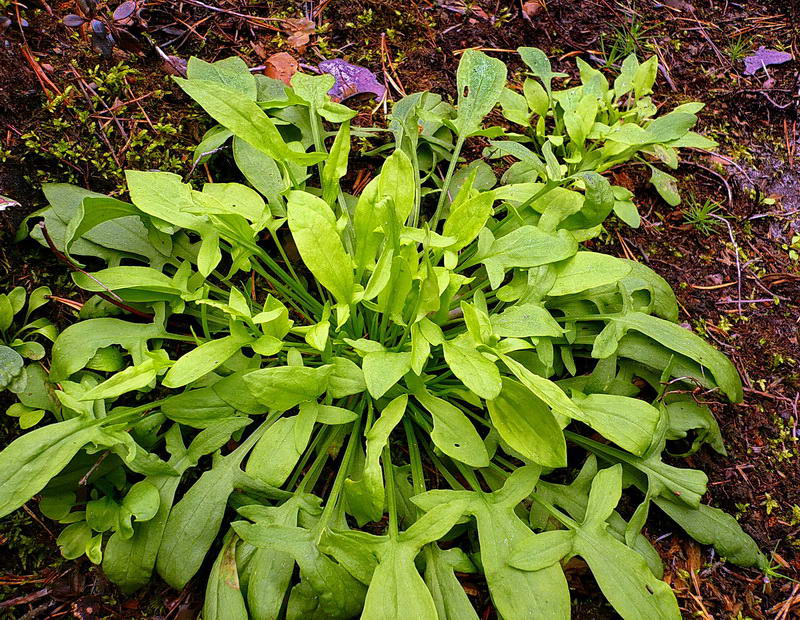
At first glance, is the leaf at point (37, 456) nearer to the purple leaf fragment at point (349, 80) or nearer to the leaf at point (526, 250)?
the leaf at point (526, 250)

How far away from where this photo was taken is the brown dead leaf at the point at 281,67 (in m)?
2.09

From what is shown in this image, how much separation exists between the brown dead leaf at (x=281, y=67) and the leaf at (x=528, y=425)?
1351 millimetres

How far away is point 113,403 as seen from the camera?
161cm

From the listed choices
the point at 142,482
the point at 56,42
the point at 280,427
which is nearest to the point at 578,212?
the point at 280,427

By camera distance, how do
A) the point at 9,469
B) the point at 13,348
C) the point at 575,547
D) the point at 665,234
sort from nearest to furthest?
the point at 9,469 < the point at 575,547 < the point at 13,348 < the point at 665,234

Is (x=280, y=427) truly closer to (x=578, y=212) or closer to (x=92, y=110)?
(x=578, y=212)

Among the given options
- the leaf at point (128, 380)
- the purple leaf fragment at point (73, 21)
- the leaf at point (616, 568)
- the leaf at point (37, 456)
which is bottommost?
the leaf at point (616, 568)

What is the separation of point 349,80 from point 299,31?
26 centimetres

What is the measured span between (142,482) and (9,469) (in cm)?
27

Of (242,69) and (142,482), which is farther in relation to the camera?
(242,69)

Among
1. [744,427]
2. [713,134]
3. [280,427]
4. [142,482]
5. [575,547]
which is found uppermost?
[713,134]

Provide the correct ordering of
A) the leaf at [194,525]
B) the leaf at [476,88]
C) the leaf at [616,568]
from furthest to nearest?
the leaf at [476,88], the leaf at [194,525], the leaf at [616,568]

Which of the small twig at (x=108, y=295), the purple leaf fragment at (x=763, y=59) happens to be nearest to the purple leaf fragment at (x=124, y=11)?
the small twig at (x=108, y=295)

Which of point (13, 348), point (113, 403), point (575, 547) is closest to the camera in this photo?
point (575, 547)
